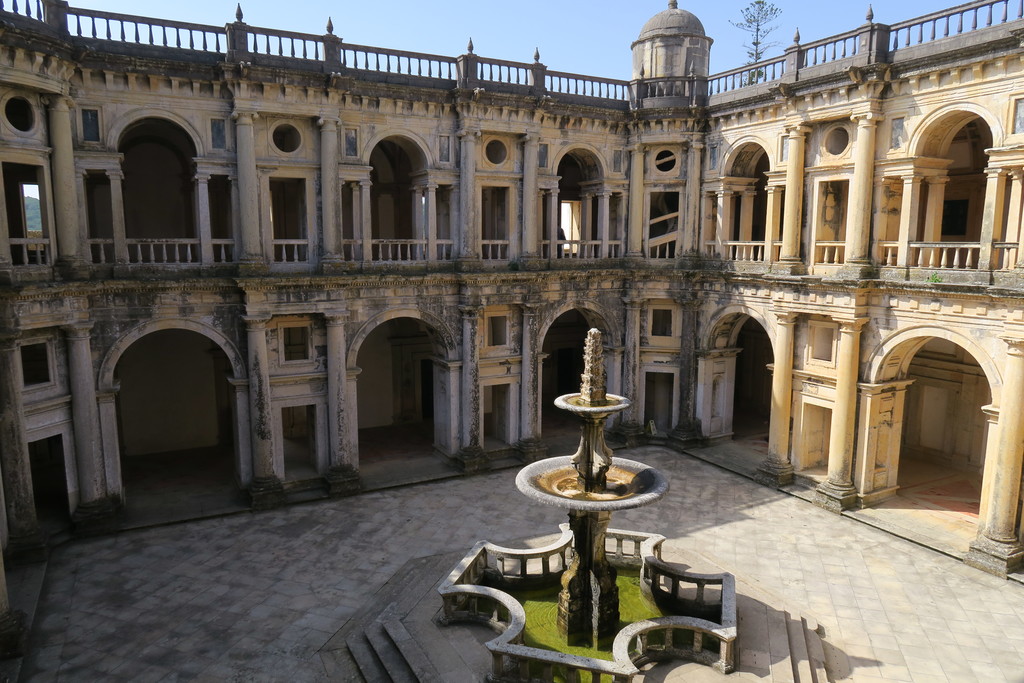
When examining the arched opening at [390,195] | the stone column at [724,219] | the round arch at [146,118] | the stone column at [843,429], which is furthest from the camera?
the arched opening at [390,195]

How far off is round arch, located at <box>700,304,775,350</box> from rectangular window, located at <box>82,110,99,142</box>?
2096 cm

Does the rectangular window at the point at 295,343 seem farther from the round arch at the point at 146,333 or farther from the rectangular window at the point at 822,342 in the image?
the rectangular window at the point at 822,342

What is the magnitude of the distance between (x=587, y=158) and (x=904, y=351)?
42.9ft

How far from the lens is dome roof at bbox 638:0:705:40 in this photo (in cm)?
2900

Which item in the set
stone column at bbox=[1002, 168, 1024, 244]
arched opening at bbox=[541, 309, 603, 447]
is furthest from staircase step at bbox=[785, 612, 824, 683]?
arched opening at bbox=[541, 309, 603, 447]

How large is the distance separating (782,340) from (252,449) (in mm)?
17665

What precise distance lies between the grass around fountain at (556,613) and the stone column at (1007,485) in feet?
30.2

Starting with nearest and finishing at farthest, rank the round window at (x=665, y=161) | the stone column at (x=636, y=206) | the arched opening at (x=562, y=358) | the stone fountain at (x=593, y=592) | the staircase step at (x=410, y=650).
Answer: the stone fountain at (x=593, y=592), the staircase step at (x=410, y=650), the stone column at (x=636, y=206), the round window at (x=665, y=161), the arched opening at (x=562, y=358)

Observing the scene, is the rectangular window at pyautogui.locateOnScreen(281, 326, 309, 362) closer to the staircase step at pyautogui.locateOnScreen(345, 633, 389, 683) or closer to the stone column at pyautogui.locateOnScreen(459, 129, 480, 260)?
the stone column at pyautogui.locateOnScreen(459, 129, 480, 260)

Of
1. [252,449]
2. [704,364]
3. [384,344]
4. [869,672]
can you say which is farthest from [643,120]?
[869,672]

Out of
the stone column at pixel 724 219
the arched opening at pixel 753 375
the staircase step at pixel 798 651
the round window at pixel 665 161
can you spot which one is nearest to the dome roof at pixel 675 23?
the round window at pixel 665 161

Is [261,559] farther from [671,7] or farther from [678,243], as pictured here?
[671,7]

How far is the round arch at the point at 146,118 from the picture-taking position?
791 inches

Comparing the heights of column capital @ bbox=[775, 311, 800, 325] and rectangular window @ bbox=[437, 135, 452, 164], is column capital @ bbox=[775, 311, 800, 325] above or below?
below
